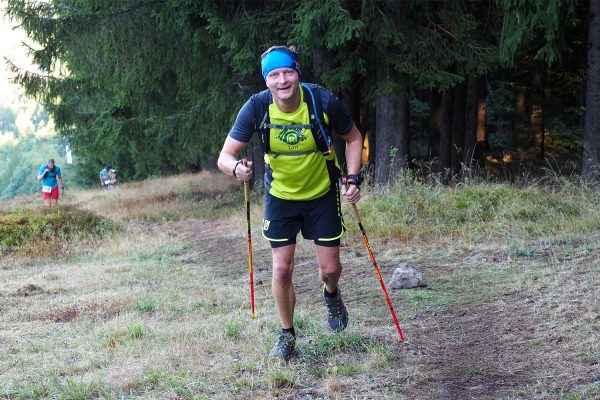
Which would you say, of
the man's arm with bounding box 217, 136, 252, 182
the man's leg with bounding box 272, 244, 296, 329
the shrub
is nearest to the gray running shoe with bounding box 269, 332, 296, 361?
the man's leg with bounding box 272, 244, 296, 329

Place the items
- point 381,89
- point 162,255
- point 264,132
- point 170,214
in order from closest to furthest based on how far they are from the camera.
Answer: point 264,132 → point 162,255 → point 381,89 → point 170,214

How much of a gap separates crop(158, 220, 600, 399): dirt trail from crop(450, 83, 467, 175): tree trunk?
44.7 ft

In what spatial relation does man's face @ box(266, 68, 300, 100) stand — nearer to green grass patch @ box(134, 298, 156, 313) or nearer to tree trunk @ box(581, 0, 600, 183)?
green grass patch @ box(134, 298, 156, 313)

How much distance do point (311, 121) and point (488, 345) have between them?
2.20m

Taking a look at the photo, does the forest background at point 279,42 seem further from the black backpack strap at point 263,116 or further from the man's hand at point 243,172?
the man's hand at point 243,172

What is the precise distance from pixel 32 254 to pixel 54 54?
5784 mm

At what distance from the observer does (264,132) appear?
17.0ft

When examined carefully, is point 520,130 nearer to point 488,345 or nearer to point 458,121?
point 458,121

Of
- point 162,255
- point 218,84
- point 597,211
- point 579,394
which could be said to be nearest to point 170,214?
point 218,84

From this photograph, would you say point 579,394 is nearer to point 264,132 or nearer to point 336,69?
point 264,132

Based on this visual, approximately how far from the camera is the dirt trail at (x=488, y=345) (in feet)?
15.0

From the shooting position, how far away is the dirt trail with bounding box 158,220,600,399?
4574 millimetres

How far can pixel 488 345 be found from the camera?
549 centimetres

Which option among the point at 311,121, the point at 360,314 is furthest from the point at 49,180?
the point at 311,121
